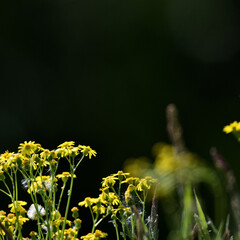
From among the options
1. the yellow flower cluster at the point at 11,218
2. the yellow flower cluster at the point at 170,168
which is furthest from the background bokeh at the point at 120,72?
the yellow flower cluster at the point at 170,168

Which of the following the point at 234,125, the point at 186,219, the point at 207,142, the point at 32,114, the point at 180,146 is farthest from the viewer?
the point at 32,114

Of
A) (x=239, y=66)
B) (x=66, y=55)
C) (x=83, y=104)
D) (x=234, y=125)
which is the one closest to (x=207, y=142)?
(x=239, y=66)

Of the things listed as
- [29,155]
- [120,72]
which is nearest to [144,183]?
[29,155]

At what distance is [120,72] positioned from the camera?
4.08 metres

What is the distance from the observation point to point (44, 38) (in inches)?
167

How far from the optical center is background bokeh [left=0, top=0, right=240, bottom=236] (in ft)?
12.6

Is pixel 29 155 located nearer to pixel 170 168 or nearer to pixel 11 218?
pixel 11 218

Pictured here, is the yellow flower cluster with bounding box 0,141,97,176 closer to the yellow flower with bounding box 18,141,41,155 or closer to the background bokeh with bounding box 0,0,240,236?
the yellow flower with bounding box 18,141,41,155

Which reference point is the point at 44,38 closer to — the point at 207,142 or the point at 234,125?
the point at 207,142

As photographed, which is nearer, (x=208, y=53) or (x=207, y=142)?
(x=207, y=142)

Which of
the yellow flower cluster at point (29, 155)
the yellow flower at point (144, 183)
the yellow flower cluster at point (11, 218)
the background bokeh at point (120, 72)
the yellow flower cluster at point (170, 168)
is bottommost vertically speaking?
the yellow flower cluster at point (170, 168)

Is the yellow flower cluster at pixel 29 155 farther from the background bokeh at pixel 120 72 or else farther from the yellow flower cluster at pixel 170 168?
the background bokeh at pixel 120 72

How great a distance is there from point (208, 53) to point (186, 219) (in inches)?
132

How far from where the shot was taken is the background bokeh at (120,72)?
152 inches
